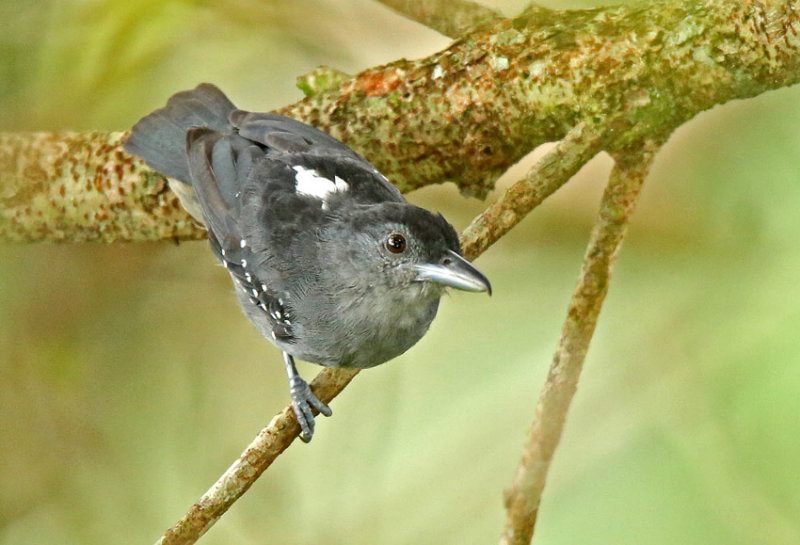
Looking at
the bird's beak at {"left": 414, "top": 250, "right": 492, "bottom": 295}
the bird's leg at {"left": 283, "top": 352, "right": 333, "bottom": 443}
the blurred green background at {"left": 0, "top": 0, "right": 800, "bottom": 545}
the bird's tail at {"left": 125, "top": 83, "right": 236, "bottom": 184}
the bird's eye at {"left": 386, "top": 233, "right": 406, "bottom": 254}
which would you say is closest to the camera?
the blurred green background at {"left": 0, "top": 0, "right": 800, "bottom": 545}

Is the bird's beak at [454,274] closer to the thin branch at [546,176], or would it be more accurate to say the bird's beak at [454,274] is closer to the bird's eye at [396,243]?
the bird's eye at [396,243]

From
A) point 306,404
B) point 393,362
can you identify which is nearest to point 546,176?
point 306,404

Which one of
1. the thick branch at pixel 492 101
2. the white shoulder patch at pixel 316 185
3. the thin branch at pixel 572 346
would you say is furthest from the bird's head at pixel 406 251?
the thick branch at pixel 492 101

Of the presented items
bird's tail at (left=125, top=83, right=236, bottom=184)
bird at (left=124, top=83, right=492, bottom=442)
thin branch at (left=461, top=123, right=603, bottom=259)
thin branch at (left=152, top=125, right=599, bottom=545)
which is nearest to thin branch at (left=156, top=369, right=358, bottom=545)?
thin branch at (left=152, top=125, right=599, bottom=545)

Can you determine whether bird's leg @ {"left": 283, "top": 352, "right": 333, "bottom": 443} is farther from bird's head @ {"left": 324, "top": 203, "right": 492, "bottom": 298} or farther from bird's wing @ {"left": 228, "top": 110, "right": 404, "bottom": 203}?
bird's wing @ {"left": 228, "top": 110, "right": 404, "bottom": 203}

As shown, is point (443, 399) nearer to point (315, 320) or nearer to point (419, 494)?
point (419, 494)

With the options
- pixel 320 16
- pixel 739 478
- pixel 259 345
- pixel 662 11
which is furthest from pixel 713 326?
pixel 259 345

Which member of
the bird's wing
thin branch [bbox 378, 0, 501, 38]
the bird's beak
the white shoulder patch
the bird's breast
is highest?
thin branch [bbox 378, 0, 501, 38]
